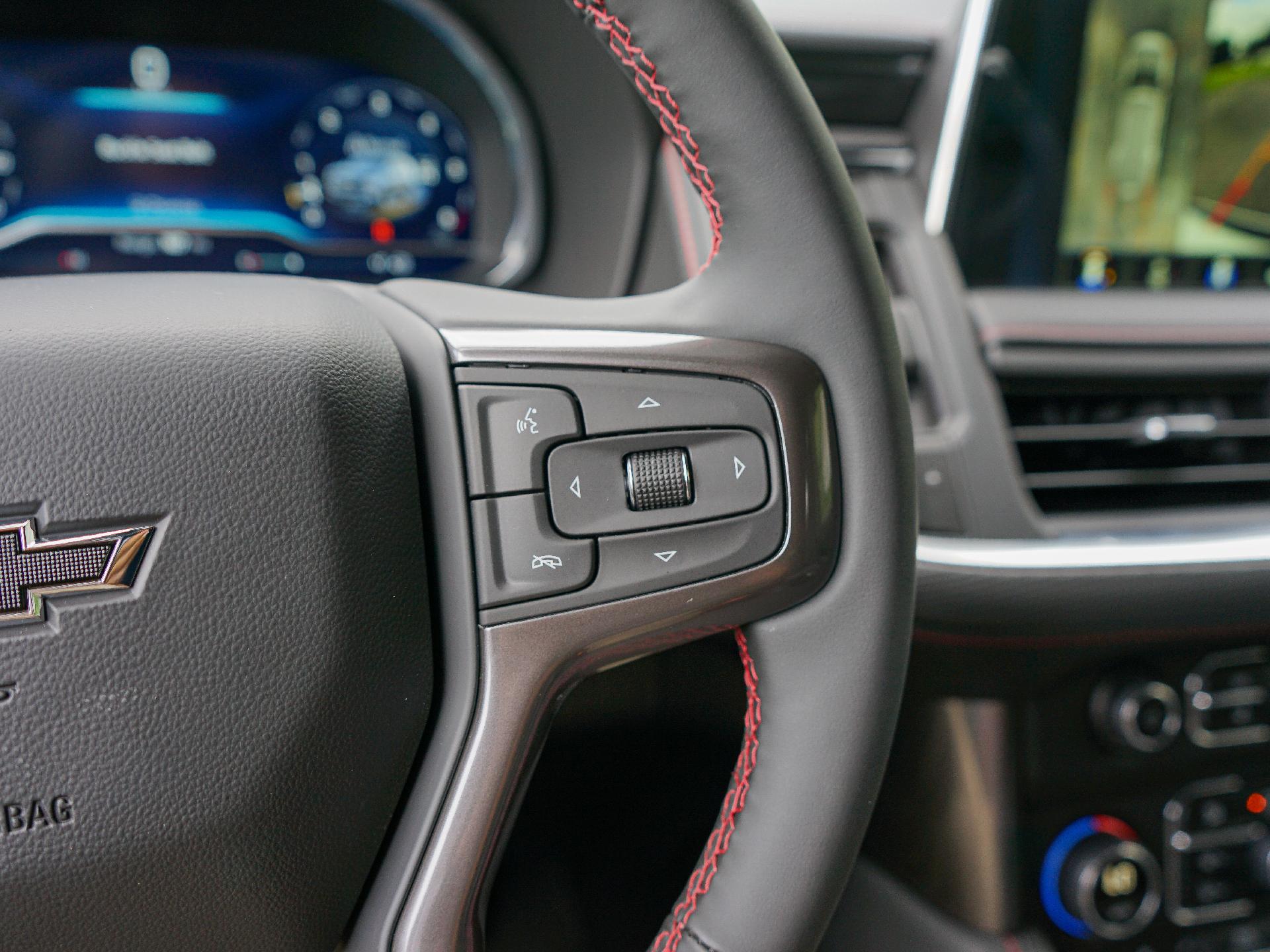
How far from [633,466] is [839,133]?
86 cm

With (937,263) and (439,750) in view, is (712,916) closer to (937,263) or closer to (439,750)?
(439,750)

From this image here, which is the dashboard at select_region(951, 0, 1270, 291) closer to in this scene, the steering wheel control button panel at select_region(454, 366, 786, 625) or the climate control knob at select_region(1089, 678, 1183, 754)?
the climate control knob at select_region(1089, 678, 1183, 754)

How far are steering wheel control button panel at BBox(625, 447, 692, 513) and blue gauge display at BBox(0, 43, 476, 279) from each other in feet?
2.91

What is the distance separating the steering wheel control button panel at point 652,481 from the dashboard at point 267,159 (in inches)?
33.0

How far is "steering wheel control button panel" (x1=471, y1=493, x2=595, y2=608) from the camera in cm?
52

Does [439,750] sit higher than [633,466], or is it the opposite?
[633,466]

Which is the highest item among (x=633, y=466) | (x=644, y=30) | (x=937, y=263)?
(x=644, y=30)

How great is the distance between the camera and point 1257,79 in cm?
134

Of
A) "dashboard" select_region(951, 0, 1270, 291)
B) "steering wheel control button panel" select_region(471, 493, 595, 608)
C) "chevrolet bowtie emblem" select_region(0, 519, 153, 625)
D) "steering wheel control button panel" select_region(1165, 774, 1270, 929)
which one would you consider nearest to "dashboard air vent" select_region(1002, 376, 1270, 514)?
"dashboard" select_region(951, 0, 1270, 291)

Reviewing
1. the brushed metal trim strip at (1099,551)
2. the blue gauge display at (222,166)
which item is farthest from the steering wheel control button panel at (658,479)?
the blue gauge display at (222,166)

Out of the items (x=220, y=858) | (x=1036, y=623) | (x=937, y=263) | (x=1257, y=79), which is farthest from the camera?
(x=1257, y=79)

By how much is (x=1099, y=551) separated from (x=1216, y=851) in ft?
1.27

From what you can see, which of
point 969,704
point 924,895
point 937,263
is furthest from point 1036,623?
point 937,263

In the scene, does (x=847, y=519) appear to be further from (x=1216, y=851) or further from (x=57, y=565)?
(x=1216, y=851)
